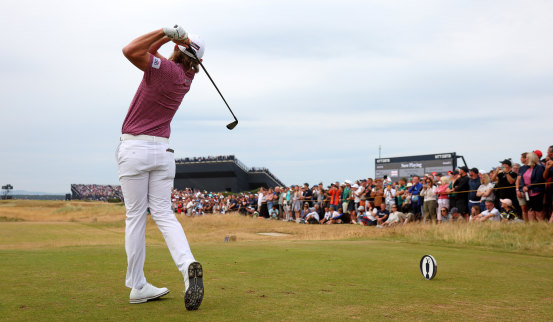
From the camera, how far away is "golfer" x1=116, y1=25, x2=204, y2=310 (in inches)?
177

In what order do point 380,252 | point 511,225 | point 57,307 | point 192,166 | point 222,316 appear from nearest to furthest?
point 222,316 < point 57,307 < point 380,252 < point 511,225 < point 192,166

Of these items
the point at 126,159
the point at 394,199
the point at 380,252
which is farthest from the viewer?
the point at 394,199

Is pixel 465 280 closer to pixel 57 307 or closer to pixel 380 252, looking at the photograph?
pixel 380 252

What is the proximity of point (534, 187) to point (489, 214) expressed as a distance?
1.78 metres

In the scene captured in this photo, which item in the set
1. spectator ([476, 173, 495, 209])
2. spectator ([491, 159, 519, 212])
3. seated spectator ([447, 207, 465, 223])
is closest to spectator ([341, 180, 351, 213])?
seated spectator ([447, 207, 465, 223])

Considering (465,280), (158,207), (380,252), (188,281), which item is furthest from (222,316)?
(380,252)

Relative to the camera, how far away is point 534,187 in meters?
13.5

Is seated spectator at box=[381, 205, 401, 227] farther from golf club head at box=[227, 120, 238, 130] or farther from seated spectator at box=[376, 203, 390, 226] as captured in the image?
golf club head at box=[227, 120, 238, 130]

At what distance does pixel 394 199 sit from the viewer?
1970cm

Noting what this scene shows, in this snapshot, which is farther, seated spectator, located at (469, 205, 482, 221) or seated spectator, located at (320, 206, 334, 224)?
seated spectator, located at (320, 206, 334, 224)

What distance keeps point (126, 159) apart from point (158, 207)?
1.71 ft

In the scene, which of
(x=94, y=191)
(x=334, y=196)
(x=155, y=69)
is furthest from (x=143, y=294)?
(x=94, y=191)

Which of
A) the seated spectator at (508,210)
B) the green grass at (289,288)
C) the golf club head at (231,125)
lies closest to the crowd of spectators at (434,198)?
the seated spectator at (508,210)

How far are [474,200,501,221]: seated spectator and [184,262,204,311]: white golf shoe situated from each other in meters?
12.3
